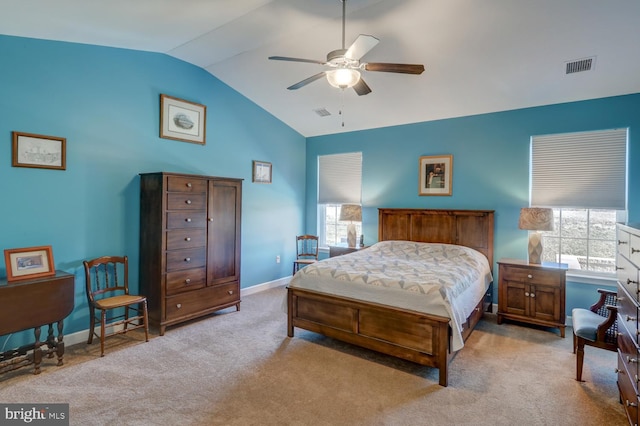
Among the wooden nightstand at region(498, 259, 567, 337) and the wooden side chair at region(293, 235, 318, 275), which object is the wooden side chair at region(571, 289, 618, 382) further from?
the wooden side chair at region(293, 235, 318, 275)

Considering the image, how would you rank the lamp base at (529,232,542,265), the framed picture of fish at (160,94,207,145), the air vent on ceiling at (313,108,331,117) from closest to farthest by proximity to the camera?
the lamp base at (529,232,542,265)
the framed picture of fish at (160,94,207,145)
the air vent on ceiling at (313,108,331,117)

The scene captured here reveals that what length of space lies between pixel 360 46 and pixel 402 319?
2316 mm

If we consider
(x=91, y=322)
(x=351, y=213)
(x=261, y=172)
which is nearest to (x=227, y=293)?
(x=91, y=322)

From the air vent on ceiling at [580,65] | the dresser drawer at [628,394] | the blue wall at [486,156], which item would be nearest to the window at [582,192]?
the blue wall at [486,156]

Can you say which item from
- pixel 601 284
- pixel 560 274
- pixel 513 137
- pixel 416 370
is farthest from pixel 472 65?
pixel 416 370

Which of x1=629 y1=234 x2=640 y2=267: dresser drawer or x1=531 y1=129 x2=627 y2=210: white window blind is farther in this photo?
x1=531 y1=129 x2=627 y2=210: white window blind

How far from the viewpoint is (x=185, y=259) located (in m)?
3.79

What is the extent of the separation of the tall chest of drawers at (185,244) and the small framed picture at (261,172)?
1.03 m

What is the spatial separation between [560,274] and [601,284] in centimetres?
60

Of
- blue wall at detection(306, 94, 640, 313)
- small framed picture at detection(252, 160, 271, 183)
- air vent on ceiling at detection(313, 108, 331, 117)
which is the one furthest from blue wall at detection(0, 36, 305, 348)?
blue wall at detection(306, 94, 640, 313)

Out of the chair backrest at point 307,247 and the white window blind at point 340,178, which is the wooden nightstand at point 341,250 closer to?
the chair backrest at point 307,247

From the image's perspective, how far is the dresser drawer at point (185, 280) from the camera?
144 inches

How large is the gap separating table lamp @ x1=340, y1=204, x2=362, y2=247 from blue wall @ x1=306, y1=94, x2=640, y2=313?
287 millimetres

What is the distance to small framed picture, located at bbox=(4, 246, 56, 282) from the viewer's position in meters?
2.77
